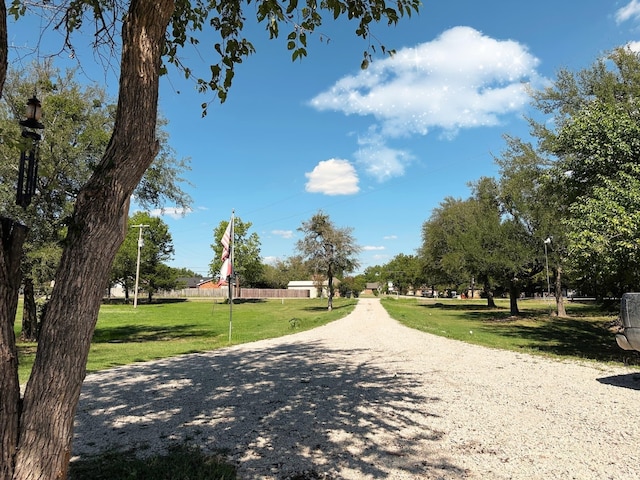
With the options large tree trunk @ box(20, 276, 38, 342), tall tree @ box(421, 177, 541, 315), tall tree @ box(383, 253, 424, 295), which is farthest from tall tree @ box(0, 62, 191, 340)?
tall tree @ box(383, 253, 424, 295)

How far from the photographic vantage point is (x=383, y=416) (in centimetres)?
503

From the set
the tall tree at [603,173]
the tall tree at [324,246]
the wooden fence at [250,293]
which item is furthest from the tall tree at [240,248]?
the tall tree at [603,173]

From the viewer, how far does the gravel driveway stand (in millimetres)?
3652

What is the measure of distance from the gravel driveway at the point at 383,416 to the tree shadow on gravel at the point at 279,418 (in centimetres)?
2

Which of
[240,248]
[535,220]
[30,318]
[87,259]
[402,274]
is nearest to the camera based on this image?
[87,259]

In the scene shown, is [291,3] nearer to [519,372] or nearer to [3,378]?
[3,378]

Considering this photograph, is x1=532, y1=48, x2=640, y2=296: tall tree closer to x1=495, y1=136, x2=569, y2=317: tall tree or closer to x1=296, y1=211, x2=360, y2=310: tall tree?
x1=495, y1=136, x2=569, y2=317: tall tree

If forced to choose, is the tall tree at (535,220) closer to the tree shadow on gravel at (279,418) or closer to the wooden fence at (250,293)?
the tree shadow on gravel at (279,418)

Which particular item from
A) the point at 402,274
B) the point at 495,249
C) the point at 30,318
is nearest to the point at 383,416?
the point at 30,318

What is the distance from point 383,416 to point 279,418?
1.26m

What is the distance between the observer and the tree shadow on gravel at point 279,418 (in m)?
3.70

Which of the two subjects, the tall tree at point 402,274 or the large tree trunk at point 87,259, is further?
the tall tree at point 402,274

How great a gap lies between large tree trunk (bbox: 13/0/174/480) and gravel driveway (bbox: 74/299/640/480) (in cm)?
176

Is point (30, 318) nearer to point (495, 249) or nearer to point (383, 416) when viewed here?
point (383, 416)
